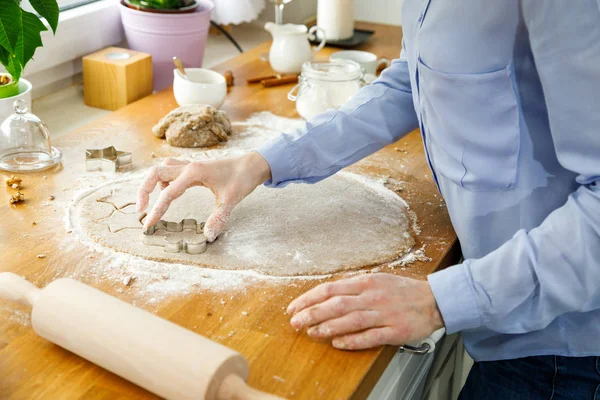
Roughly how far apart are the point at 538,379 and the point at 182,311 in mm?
540

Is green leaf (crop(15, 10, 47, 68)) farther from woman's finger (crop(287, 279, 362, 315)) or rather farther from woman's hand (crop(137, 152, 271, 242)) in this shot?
woman's finger (crop(287, 279, 362, 315))

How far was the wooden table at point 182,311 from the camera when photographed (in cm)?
80

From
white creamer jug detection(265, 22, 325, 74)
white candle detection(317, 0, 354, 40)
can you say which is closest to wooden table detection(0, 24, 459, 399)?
white creamer jug detection(265, 22, 325, 74)

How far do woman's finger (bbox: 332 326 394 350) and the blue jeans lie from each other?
0.32 metres

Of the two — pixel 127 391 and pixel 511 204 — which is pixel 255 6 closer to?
pixel 511 204

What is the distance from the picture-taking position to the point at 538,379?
42.2 inches

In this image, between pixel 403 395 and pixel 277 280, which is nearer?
pixel 277 280

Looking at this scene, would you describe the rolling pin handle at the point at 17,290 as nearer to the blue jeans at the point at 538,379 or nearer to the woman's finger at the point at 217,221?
the woman's finger at the point at 217,221

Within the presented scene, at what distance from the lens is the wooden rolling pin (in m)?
0.73

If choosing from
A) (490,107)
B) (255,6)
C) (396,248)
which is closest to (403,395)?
(396,248)

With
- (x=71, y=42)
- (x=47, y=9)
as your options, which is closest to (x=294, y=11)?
(x=71, y=42)

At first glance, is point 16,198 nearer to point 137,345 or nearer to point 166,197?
point 166,197

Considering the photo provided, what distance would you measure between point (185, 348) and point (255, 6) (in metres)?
1.76

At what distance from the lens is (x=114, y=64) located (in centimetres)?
165
